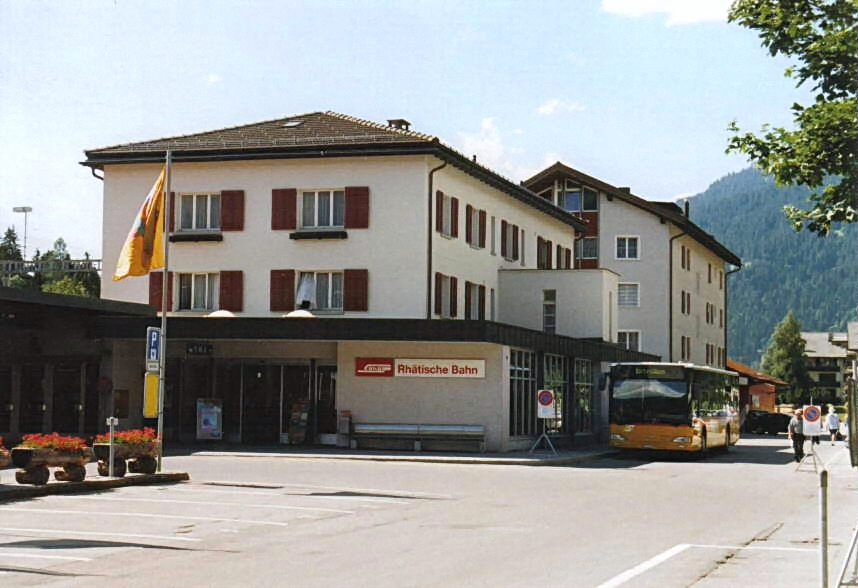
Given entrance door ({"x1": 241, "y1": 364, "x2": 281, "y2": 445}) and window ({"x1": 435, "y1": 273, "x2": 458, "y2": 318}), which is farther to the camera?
window ({"x1": 435, "y1": 273, "x2": 458, "y2": 318})

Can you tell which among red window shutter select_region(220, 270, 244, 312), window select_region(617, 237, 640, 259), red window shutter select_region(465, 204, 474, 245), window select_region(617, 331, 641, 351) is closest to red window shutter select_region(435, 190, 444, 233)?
red window shutter select_region(465, 204, 474, 245)

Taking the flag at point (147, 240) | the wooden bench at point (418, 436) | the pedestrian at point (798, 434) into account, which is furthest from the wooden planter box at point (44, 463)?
the pedestrian at point (798, 434)

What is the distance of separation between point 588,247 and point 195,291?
106 ft

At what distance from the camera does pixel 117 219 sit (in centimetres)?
4375

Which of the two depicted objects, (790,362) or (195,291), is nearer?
(195,291)

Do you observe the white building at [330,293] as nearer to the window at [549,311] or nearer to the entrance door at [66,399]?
the entrance door at [66,399]

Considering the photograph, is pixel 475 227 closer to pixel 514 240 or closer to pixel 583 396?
pixel 514 240

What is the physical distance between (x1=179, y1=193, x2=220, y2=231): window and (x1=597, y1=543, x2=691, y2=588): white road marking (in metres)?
30.0

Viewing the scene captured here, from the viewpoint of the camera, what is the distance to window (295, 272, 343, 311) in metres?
41.1

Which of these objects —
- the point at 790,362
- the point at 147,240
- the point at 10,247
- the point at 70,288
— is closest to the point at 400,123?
the point at 147,240

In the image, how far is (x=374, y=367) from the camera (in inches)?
1515

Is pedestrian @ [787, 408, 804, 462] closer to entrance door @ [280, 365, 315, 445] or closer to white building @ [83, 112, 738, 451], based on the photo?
white building @ [83, 112, 738, 451]

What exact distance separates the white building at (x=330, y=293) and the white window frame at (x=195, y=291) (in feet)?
0.16

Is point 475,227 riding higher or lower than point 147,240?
higher
